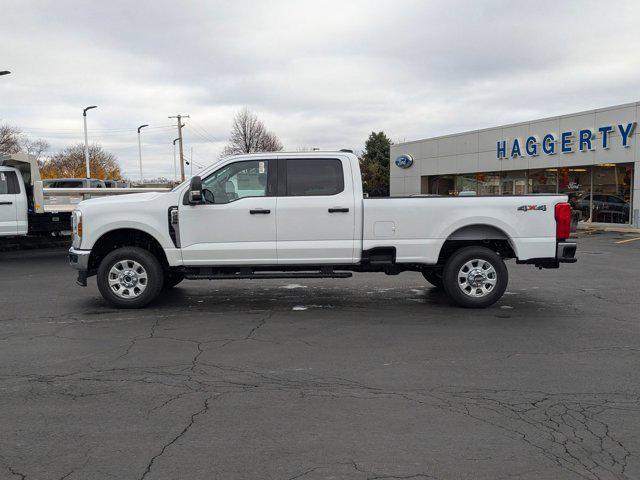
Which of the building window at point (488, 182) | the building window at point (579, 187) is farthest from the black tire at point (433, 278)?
the building window at point (488, 182)

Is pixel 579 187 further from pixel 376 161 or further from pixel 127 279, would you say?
pixel 376 161

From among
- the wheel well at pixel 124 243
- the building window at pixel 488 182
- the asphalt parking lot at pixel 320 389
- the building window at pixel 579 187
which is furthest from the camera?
the building window at pixel 488 182

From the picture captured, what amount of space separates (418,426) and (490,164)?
30005mm

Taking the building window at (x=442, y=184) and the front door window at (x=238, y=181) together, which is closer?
the front door window at (x=238, y=181)

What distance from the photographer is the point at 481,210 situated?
8.04 m

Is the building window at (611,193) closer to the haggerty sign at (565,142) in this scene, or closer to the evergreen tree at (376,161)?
the haggerty sign at (565,142)

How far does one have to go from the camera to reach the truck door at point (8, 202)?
13789 millimetres

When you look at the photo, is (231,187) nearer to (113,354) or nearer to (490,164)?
(113,354)

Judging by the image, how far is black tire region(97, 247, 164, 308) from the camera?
8.00 m

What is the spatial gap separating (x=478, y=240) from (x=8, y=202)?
11.2 m

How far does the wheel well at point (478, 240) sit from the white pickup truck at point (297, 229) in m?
0.02

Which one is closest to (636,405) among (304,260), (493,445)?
(493,445)

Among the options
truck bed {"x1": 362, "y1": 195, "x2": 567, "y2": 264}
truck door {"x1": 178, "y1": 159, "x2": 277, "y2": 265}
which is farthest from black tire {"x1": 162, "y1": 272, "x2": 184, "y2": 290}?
truck bed {"x1": 362, "y1": 195, "x2": 567, "y2": 264}

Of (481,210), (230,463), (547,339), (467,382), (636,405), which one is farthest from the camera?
(481,210)
